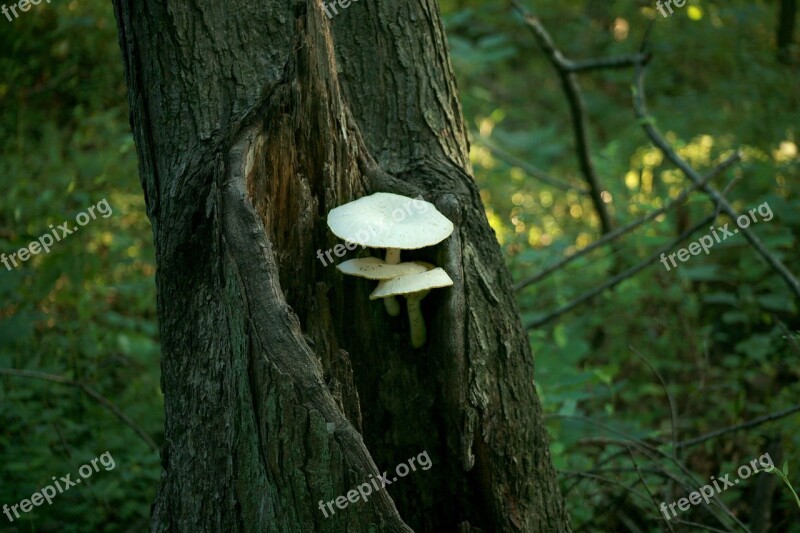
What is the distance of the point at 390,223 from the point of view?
7.66 feet

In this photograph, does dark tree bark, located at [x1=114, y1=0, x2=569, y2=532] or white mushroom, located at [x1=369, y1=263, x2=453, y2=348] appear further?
white mushroom, located at [x1=369, y1=263, x2=453, y2=348]

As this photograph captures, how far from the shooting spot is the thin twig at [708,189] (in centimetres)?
393

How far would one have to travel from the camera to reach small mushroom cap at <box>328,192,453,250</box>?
2.25 metres

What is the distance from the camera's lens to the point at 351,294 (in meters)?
2.57

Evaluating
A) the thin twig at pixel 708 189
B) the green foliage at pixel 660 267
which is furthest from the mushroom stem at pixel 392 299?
the thin twig at pixel 708 189

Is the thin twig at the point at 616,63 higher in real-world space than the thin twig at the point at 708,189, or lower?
higher

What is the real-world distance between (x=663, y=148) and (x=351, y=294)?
292cm

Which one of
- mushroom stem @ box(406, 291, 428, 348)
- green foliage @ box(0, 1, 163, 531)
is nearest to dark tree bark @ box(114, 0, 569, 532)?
mushroom stem @ box(406, 291, 428, 348)

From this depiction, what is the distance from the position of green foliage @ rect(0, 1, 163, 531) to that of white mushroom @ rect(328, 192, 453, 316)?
2.21 meters

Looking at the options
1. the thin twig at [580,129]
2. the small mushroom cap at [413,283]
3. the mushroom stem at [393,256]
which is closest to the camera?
the small mushroom cap at [413,283]

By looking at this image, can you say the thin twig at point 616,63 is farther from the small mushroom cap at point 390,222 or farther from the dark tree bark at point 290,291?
the small mushroom cap at point 390,222

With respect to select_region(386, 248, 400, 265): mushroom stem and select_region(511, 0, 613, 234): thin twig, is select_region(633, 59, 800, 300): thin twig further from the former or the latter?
select_region(386, 248, 400, 265): mushroom stem

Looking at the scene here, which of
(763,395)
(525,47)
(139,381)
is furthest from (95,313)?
(525,47)

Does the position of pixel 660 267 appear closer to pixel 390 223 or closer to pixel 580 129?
pixel 580 129
